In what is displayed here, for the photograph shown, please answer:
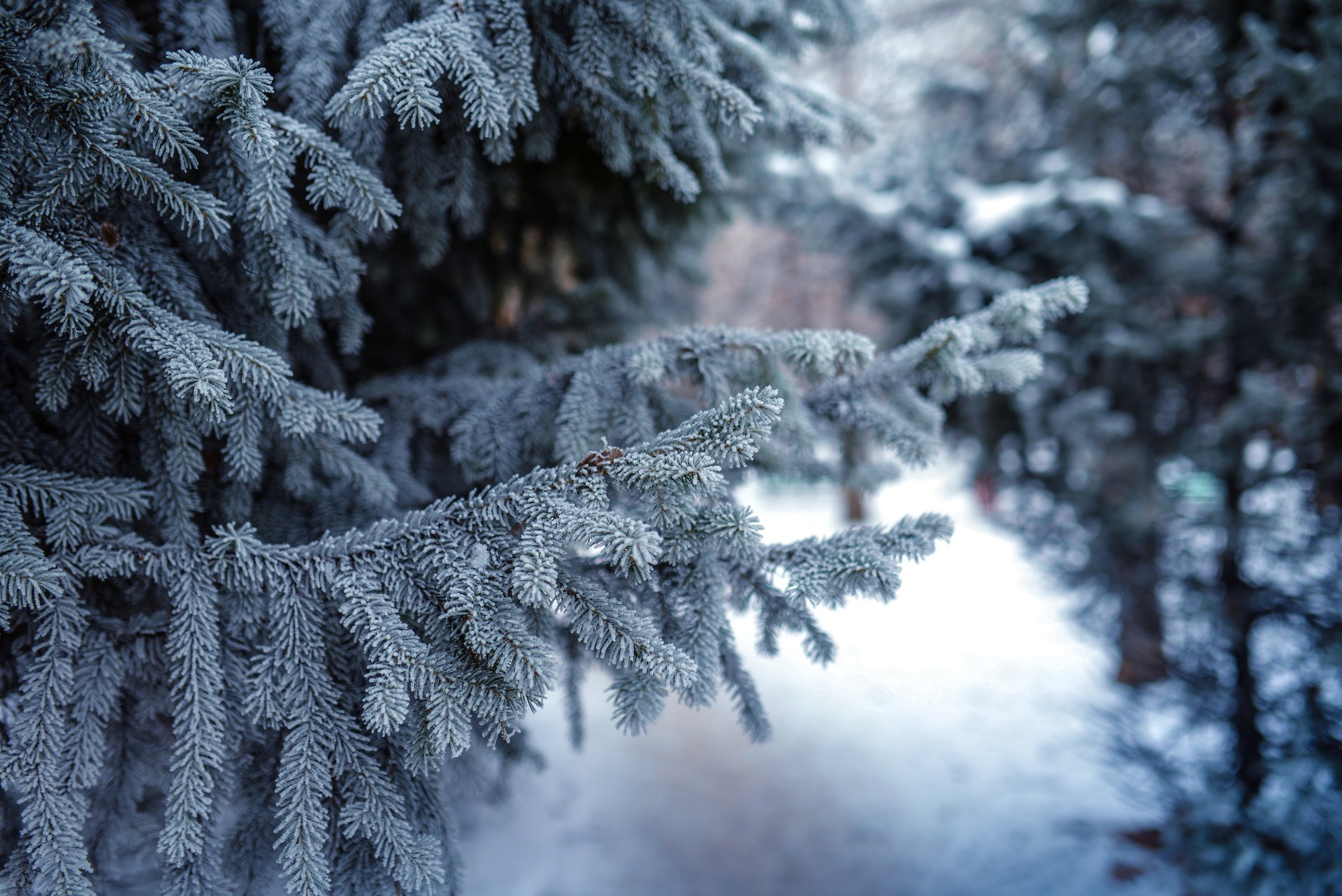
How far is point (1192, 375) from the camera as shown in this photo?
11.0ft

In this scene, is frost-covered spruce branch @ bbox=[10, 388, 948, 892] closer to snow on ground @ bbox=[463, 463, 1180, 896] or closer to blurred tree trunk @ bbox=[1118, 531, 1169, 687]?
snow on ground @ bbox=[463, 463, 1180, 896]

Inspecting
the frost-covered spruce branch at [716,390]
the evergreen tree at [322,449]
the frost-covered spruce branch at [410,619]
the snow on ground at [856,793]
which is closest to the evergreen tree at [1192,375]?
the snow on ground at [856,793]

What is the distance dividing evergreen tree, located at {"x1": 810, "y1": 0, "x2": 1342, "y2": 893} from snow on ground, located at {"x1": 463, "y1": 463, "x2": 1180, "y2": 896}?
0.46m

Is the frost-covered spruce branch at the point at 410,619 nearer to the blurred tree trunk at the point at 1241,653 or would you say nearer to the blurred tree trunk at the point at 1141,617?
the blurred tree trunk at the point at 1241,653

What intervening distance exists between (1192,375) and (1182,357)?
175 mm

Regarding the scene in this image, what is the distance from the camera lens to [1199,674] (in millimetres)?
2977

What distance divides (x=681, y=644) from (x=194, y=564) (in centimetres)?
91

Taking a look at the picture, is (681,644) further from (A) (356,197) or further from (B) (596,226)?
(B) (596,226)

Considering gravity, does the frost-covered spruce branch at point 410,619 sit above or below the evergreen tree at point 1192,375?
below

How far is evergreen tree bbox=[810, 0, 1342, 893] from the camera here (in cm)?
262

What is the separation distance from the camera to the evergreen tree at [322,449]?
1.02 metres

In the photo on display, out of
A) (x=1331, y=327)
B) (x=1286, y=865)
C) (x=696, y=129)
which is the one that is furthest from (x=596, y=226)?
(x=1286, y=865)

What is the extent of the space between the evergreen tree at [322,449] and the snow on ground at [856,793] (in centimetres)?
66

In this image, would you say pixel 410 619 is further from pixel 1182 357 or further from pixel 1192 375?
pixel 1192 375
